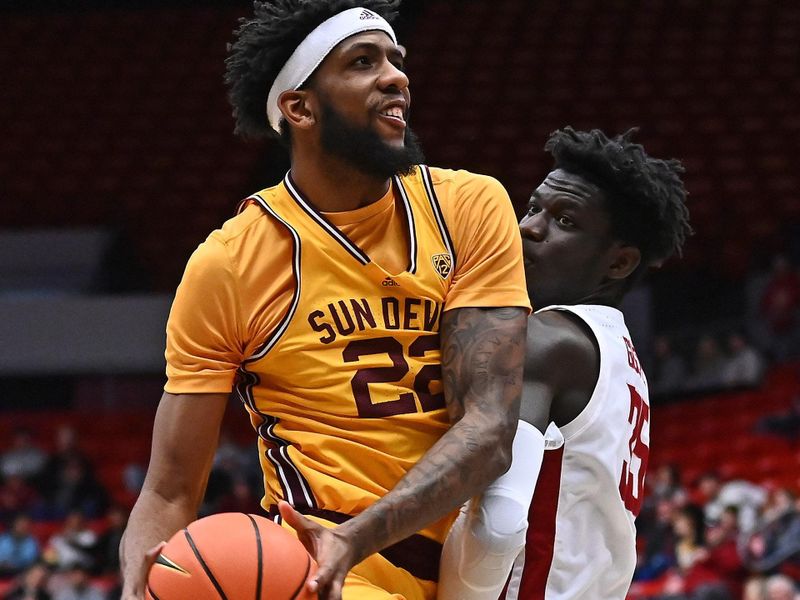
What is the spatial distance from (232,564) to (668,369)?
1115cm

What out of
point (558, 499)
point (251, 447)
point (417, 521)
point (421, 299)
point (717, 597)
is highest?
point (421, 299)

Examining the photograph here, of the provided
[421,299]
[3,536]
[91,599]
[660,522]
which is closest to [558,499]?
[421,299]

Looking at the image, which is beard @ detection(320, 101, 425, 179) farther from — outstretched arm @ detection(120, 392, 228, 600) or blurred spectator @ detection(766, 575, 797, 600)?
blurred spectator @ detection(766, 575, 797, 600)

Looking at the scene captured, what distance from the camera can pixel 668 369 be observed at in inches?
521

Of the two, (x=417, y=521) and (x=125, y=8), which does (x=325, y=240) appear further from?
(x=125, y=8)

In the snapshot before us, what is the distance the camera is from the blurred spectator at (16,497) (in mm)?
12938

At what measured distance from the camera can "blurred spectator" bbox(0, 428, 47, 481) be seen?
1341 cm

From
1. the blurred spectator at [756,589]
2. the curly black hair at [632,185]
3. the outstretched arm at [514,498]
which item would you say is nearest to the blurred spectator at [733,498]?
the blurred spectator at [756,589]

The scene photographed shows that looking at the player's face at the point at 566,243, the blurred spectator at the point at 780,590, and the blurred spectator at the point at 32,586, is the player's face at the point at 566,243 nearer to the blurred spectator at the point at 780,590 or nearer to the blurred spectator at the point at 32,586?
the blurred spectator at the point at 780,590

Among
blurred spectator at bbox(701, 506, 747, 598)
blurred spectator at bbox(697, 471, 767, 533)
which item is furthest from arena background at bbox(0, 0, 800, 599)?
blurred spectator at bbox(701, 506, 747, 598)

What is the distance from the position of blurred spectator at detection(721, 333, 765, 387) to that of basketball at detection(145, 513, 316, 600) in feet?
34.8

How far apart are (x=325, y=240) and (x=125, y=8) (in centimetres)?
1627

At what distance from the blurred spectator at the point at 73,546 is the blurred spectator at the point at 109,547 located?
6 centimetres

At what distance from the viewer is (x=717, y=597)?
8188 millimetres
